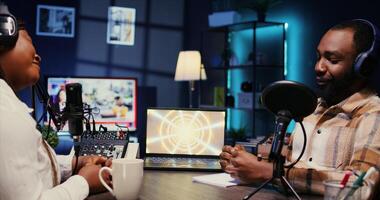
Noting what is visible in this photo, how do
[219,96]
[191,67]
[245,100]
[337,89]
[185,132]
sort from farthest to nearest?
[219,96], [245,100], [191,67], [185,132], [337,89]

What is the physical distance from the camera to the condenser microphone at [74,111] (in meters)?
1.28

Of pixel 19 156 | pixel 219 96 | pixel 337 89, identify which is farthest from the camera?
pixel 219 96

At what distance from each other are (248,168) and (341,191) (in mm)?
346

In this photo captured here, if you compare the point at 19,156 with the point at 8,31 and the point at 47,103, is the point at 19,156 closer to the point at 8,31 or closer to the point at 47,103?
the point at 8,31

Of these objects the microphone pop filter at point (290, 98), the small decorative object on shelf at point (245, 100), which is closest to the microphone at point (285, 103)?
the microphone pop filter at point (290, 98)

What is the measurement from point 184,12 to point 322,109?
3.55 meters

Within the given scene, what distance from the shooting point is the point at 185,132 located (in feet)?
5.56

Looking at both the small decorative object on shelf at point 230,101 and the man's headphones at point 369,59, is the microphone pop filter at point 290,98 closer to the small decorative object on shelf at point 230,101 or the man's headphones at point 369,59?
the man's headphones at point 369,59

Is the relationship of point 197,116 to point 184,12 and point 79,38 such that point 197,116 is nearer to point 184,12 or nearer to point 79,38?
point 79,38

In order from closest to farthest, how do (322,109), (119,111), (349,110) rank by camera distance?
1. (349,110)
2. (322,109)
3. (119,111)

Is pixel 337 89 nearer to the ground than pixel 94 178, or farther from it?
farther from it

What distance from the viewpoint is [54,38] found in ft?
13.9

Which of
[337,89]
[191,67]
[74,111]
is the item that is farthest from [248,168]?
[191,67]

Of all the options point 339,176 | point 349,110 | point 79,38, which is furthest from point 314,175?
point 79,38
